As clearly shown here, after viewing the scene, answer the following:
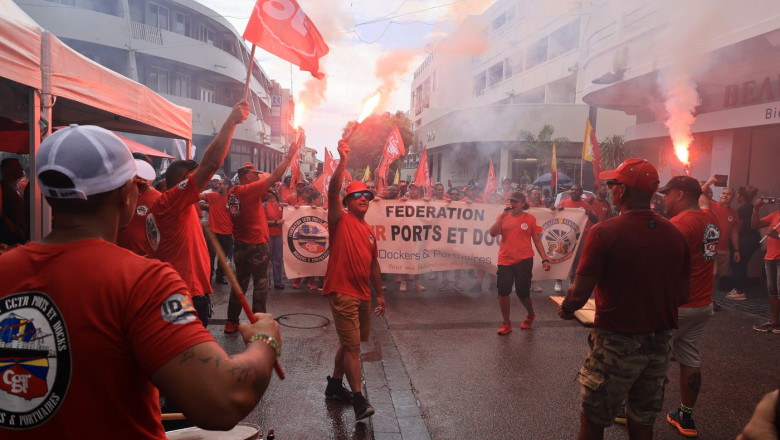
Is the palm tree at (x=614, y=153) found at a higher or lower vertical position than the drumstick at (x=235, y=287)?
higher

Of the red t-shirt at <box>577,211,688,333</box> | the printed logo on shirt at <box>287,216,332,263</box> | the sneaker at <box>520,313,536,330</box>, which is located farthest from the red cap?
the printed logo on shirt at <box>287,216,332,263</box>

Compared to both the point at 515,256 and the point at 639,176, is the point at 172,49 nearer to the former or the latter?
the point at 515,256

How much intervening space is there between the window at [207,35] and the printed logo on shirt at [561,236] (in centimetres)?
2705

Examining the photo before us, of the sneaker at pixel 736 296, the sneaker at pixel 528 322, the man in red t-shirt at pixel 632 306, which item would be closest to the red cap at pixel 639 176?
the man in red t-shirt at pixel 632 306

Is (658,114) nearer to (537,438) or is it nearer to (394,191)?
(394,191)

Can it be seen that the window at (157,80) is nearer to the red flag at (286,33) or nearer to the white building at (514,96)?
the white building at (514,96)

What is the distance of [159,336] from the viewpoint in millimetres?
1271

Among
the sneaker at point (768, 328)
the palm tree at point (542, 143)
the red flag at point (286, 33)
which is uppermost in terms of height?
the palm tree at point (542, 143)

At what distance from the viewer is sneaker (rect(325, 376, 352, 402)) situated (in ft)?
14.9

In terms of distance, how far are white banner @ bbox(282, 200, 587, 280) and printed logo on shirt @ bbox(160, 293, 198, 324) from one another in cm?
795

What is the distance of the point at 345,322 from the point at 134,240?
184 cm

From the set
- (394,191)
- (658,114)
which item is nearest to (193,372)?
(394,191)

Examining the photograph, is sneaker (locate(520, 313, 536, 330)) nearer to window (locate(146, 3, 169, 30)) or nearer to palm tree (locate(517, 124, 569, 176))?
palm tree (locate(517, 124, 569, 176))

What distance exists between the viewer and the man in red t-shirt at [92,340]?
49.7 inches
